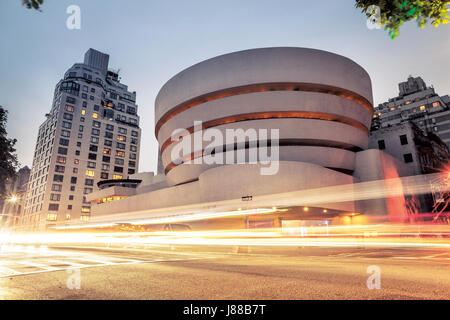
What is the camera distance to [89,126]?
89.7 meters

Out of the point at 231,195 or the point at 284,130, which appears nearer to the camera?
the point at 231,195

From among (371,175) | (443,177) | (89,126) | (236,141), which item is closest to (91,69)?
(89,126)

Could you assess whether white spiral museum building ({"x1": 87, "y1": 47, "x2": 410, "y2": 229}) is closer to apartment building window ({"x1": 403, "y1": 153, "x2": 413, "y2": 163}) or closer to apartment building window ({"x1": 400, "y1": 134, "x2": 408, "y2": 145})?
apartment building window ({"x1": 403, "y1": 153, "x2": 413, "y2": 163})

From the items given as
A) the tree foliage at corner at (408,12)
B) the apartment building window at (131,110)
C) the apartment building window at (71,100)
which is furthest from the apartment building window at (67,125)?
the tree foliage at corner at (408,12)

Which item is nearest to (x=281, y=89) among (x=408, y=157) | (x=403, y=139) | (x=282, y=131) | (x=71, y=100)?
(x=282, y=131)

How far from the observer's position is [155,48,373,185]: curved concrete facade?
41656 millimetres

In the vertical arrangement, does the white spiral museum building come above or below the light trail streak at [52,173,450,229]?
above

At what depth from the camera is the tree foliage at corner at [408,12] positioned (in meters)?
5.53

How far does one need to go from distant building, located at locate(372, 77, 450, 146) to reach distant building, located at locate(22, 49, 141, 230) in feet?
266

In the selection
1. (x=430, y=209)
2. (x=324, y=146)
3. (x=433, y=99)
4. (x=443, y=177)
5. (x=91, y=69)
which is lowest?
(x=430, y=209)

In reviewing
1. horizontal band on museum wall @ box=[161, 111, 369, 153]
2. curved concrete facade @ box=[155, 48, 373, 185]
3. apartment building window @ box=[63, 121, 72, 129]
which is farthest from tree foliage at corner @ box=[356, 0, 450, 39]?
apartment building window @ box=[63, 121, 72, 129]

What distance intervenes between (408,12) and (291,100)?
3733 cm
